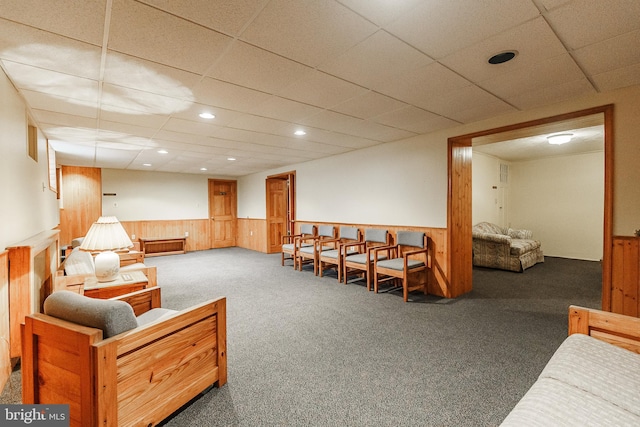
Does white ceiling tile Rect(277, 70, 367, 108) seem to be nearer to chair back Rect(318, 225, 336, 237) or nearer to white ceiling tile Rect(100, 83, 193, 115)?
white ceiling tile Rect(100, 83, 193, 115)

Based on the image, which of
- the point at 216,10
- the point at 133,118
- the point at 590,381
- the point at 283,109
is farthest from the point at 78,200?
the point at 590,381

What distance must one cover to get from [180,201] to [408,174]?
663 centimetres

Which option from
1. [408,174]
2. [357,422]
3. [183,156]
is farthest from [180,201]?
[357,422]

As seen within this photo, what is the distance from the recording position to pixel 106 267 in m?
2.64

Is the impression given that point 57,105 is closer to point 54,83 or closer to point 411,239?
point 54,83

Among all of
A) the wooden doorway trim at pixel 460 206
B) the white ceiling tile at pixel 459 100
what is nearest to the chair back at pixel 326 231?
the wooden doorway trim at pixel 460 206

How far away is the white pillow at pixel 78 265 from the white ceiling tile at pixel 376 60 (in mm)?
3160

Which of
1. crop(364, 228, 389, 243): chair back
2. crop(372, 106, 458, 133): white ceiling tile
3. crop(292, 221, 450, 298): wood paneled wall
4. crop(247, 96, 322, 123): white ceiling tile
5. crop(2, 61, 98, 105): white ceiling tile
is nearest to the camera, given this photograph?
crop(2, 61, 98, 105): white ceiling tile

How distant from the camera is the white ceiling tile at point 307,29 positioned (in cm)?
153

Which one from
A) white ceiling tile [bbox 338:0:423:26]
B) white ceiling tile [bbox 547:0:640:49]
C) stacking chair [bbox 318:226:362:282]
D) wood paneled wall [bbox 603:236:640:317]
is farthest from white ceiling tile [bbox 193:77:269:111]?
wood paneled wall [bbox 603:236:640:317]

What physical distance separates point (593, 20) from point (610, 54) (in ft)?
2.02

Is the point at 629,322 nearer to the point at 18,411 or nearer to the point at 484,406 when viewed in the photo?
the point at 484,406

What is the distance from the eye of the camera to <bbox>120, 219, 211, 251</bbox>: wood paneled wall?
766 cm

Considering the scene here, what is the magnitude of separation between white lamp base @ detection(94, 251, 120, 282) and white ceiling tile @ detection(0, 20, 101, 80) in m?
1.54
